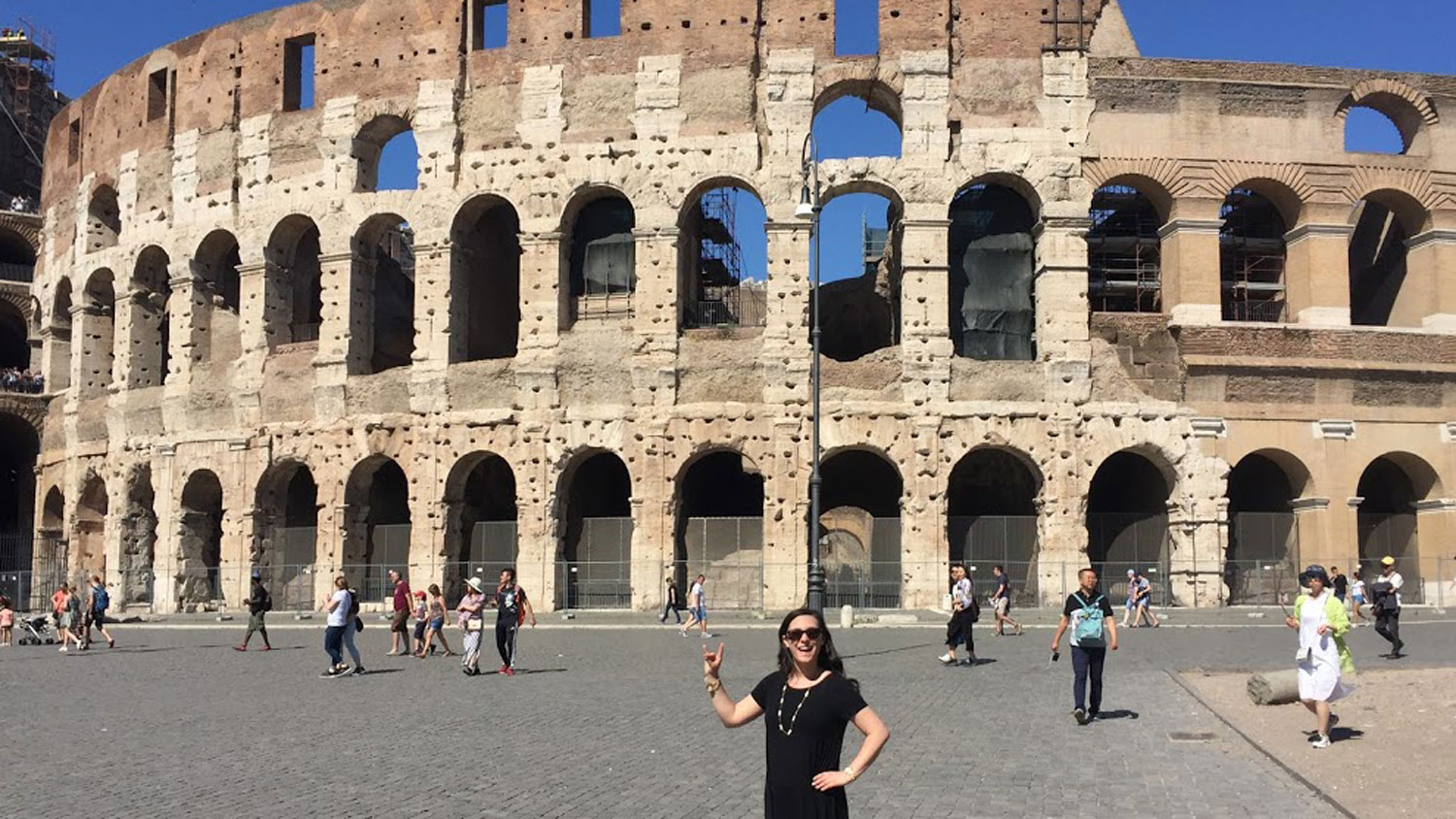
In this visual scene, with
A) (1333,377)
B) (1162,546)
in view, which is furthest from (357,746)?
(1333,377)

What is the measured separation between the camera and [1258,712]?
37.5 feet

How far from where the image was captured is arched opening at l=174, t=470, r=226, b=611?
102 feet

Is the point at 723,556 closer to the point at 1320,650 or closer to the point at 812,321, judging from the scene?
the point at 812,321

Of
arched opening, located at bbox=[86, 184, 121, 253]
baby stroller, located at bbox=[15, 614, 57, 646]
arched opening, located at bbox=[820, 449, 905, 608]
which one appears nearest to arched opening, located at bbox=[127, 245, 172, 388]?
arched opening, located at bbox=[86, 184, 121, 253]

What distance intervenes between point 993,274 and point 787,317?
15.9 ft

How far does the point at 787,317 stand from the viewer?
27062mm

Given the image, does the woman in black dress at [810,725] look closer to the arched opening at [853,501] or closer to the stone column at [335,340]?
the arched opening at [853,501]

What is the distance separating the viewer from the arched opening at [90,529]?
3444 centimetres

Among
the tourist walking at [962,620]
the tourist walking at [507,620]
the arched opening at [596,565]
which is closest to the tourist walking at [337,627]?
the tourist walking at [507,620]

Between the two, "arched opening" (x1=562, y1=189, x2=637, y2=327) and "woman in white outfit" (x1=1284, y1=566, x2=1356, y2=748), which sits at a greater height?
"arched opening" (x1=562, y1=189, x2=637, y2=327)

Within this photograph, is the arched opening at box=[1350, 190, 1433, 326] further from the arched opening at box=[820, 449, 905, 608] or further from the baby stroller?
the baby stroller

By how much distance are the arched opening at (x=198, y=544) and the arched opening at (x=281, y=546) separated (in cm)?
132

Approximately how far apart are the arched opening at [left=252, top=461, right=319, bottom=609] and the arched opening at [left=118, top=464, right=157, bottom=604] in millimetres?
3868

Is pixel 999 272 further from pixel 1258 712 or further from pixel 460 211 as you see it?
pixel 1258 712
